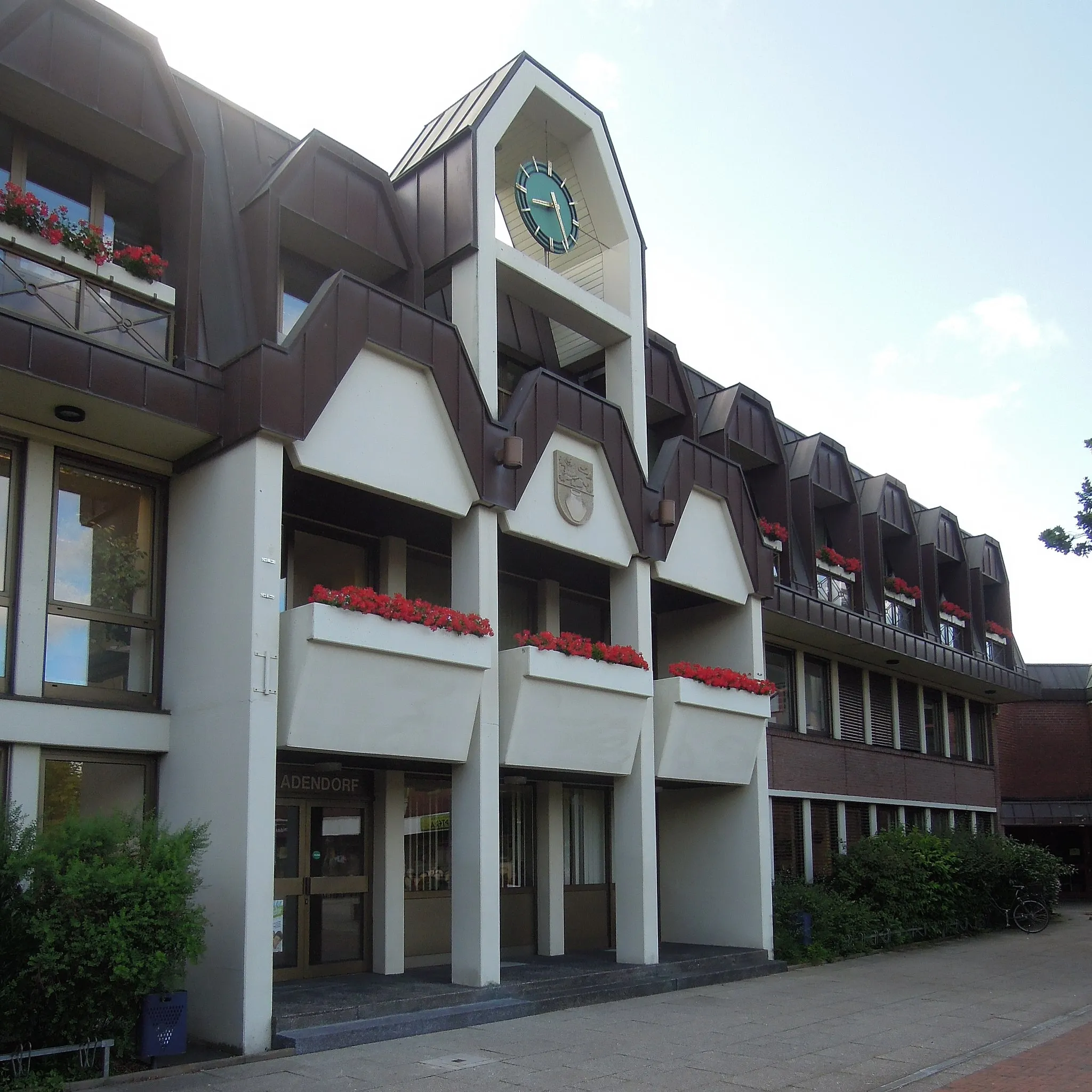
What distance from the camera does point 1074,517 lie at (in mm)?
19672

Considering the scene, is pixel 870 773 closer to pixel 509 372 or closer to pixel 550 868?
pixel 550 868

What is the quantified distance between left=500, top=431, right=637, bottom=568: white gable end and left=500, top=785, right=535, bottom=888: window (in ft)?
12.5

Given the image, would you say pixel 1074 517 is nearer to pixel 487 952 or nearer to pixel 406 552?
pixel 406 552

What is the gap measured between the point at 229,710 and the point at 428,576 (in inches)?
204

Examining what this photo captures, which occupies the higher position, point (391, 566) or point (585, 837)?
point (391, 566)

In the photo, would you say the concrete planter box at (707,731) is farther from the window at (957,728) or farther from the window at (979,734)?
the window at (979,734)

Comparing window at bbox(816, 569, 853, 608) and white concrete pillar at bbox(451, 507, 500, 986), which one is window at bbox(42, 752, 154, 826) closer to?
white concrete pillar at bbox(451, 507, 500, 986)

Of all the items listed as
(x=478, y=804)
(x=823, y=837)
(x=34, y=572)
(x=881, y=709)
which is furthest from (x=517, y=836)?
(x=881, y=709)

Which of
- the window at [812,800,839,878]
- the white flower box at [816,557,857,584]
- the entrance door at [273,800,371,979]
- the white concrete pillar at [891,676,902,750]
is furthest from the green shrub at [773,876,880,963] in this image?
the entrance door at [273,800,371,979]

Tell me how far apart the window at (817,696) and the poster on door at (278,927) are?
38.2ft

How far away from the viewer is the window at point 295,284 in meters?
14.1

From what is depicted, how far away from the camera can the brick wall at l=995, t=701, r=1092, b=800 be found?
35531 mm

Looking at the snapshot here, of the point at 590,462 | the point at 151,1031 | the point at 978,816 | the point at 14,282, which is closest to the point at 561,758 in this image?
the point at 590,462

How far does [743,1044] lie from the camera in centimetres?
1134
